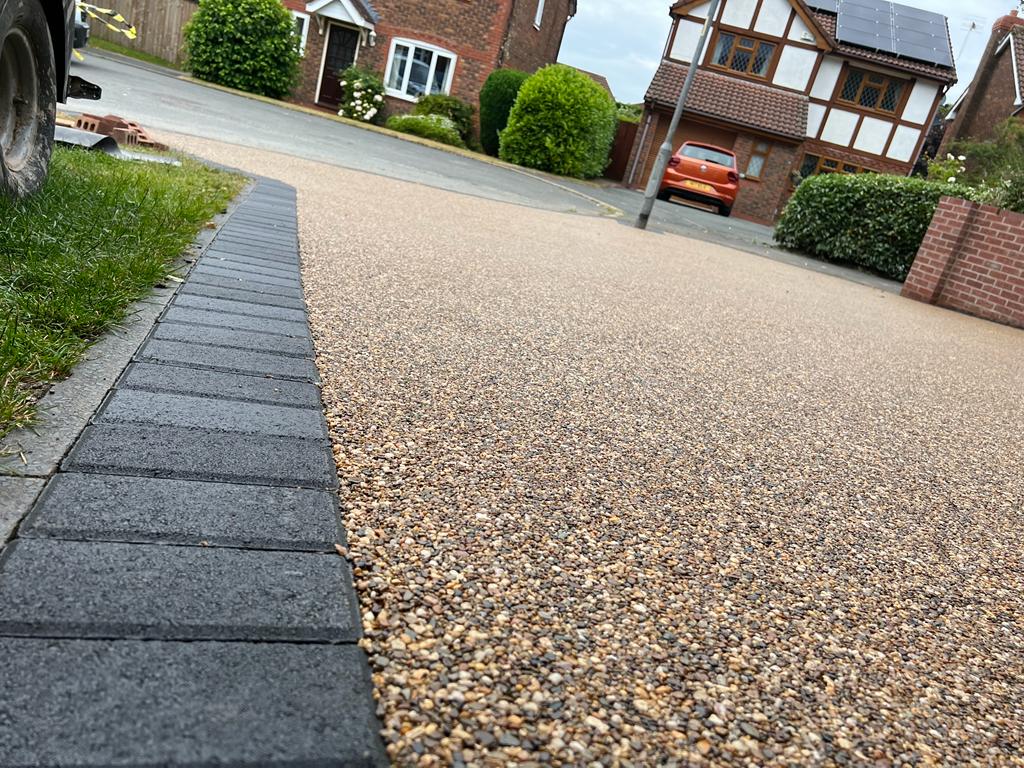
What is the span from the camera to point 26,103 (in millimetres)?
3846

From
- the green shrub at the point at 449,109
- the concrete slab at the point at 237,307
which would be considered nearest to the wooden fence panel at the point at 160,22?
the green shrub at the point at 449,109

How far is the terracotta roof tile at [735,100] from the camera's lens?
24.5 metres

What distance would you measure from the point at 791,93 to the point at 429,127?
12183 mm

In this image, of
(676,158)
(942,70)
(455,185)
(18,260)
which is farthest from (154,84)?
(942,70)

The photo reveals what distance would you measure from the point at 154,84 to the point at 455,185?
28.2 ft

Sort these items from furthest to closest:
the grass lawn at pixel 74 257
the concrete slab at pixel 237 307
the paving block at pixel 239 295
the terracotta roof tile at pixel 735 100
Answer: the terracotta roof tile at pixel 735 100 < the paving block at pixel 239 295 < the concrete slab at pixel 237 307 < the grass lawn at pixel 74 257

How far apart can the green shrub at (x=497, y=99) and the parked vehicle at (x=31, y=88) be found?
60.8 ft

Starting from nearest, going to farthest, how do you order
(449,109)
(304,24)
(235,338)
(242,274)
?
(235,338) → (242,274) → (449,109) → (304,24)

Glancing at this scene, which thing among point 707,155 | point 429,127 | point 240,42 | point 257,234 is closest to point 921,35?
point 707,155

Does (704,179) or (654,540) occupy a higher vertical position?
(704,179)

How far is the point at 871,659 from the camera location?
1.70 metres

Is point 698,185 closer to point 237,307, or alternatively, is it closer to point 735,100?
point 735,100

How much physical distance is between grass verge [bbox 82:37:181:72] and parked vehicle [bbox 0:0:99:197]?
22.3m

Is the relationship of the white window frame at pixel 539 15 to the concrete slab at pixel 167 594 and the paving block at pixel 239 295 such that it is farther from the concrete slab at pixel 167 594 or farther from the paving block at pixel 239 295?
the concrete slab at pixel 167 594
